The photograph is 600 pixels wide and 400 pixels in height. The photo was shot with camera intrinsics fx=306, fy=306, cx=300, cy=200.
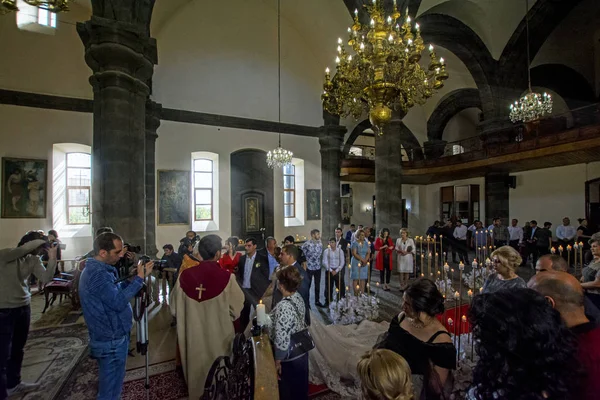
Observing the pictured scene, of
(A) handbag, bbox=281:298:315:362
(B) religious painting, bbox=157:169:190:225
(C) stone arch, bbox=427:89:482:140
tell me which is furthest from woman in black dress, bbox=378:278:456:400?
(C) stone arch, bbox=427:89:482:140

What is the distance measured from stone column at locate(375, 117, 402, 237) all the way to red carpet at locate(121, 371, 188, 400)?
23.4ft

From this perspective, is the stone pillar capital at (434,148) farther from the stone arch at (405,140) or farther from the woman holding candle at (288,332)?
the woman holding candle at (288,332)

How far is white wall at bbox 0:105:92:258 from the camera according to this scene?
976cm

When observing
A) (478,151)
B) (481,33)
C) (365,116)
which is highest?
(481,33)

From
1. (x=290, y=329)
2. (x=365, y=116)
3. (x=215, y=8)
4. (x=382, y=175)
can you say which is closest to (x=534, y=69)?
(x=365, y=116)

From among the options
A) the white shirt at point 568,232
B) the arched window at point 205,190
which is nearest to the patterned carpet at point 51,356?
the arched window at point 205,190

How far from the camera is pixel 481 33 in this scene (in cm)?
1269

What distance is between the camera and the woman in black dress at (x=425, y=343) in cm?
175

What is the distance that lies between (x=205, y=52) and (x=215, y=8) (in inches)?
75.4

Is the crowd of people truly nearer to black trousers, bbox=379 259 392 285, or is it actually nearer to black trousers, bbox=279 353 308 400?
black trousers, bbox=279 353 308 400

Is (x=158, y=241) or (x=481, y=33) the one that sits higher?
(x=481, y=33)

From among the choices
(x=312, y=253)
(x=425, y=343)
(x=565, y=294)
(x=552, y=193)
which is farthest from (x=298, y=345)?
(x=552, y=193)

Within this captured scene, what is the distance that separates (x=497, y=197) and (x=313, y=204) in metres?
8.68

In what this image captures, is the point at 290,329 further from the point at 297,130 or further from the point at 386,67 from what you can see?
the point at 297,130
